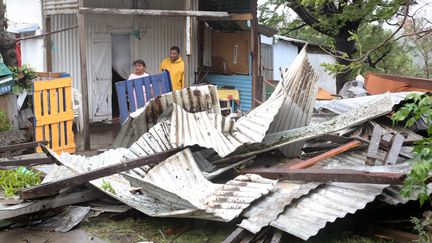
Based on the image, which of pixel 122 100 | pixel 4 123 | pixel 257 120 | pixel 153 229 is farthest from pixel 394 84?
pixel 4 123

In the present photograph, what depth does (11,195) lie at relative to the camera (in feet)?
18.5

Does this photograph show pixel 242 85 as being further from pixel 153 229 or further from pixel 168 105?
pixel 153 229

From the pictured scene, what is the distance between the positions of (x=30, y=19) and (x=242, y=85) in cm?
613

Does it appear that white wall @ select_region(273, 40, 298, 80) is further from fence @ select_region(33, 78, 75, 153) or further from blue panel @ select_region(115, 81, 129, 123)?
fence @ select_region(33, 78, 75, 153)

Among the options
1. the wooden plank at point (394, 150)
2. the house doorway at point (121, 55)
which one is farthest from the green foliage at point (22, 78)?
the wooden plank at point (394, 150)

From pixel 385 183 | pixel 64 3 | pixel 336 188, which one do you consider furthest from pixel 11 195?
pixel 64 3

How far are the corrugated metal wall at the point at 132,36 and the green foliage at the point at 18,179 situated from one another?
6.35m

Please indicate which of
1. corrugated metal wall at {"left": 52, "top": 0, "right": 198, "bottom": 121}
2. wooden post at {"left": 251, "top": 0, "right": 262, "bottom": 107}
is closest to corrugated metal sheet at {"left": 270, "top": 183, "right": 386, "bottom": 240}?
wooden post at {"left": 251, "top": 0, "right": 262, "bottom": 107}

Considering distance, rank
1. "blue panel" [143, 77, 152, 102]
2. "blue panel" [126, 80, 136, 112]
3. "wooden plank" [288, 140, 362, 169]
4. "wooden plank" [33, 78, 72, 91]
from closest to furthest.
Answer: "wooden plank" [288, 140, 362, 169] → "wooden plank" [33, 78, 72, 91] → "blue panel" [126, 80, 136, 112] → "blue panel" [143, 77, 152, 102]

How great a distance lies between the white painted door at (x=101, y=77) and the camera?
40.9 feet

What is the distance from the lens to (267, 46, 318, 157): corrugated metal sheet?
6.68m

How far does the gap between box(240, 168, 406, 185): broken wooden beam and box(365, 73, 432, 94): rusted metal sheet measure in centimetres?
471

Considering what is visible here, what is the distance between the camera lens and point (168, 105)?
6.63 metres

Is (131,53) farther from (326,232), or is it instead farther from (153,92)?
(326,232)
